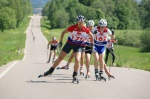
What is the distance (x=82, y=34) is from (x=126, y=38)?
246ft

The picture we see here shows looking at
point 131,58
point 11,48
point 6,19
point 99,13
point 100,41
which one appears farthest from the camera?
point 99,13

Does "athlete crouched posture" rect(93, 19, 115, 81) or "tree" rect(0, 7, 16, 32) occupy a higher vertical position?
"tree" rect(0, 7, 16, 32)

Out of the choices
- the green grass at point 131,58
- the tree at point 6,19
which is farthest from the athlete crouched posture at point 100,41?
the tree at point 6,19

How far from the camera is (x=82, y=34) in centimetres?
1096

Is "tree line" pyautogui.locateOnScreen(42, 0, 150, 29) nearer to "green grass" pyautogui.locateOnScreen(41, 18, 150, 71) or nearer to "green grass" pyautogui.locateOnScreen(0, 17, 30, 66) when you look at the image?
"green grass" pyautogui.locateOnScreen(0, 17, 30, 66)

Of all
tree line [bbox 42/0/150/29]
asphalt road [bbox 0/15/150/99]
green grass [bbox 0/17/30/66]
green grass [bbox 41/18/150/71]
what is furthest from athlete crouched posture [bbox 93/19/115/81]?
tree line [bbox 42/0/150/29]

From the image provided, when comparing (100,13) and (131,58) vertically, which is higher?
(100,13)

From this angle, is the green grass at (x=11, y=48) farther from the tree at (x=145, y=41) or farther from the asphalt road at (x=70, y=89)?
the tree at (x=145, y=41)

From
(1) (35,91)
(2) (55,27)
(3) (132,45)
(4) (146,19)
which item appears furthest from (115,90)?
(4) (146,19)

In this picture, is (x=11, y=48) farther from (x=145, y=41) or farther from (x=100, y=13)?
(x=100, y=13)

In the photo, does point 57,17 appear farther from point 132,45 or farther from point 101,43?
point 101,43

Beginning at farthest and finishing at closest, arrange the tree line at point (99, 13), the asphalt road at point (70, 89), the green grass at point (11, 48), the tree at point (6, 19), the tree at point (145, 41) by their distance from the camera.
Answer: the tree line at point (99, 13) → the tree at point (6, 19) → the tree at point (145, 41) → the green grass at point (11, 48) → the asphalt road at point (70, 89)

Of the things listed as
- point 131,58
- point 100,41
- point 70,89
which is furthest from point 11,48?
point 70,89

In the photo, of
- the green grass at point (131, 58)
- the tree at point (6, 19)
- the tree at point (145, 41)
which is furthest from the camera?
the tree at point (6, 19)
